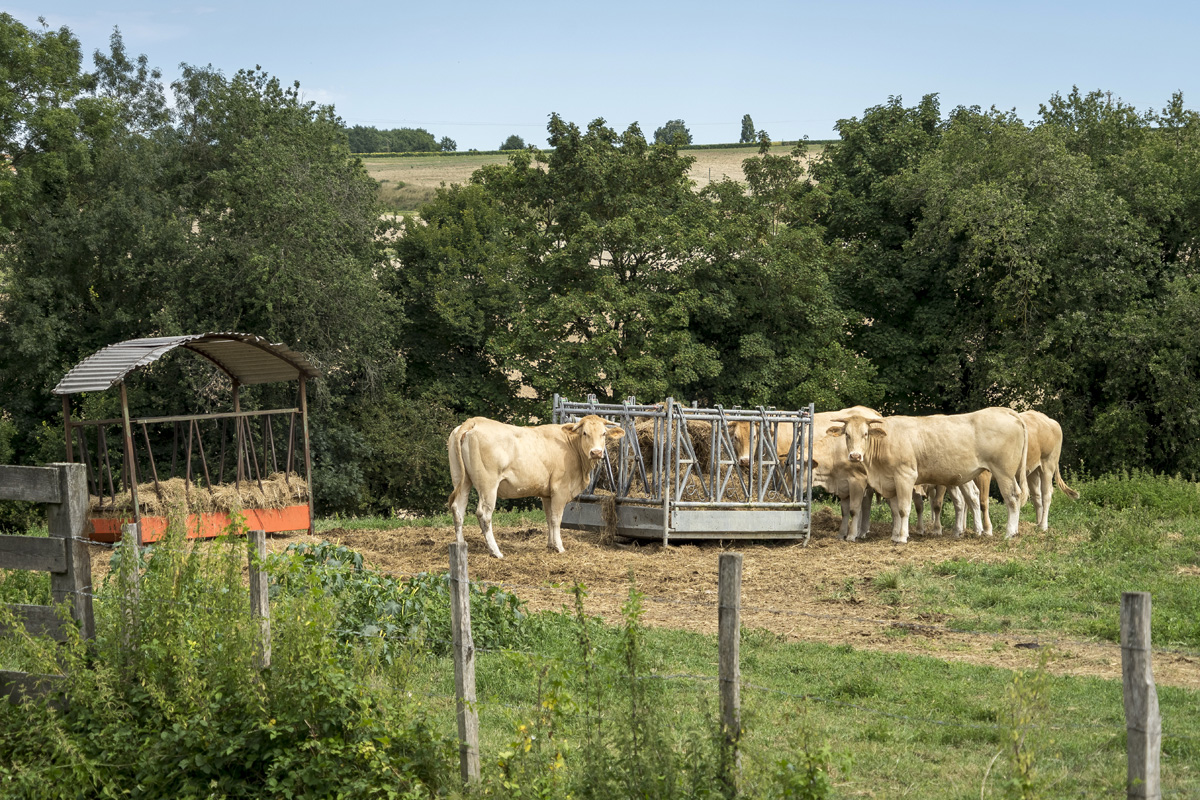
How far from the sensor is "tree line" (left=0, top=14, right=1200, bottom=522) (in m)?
28.6

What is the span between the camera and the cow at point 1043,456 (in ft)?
53.8

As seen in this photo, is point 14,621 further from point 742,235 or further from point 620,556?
point 742,235

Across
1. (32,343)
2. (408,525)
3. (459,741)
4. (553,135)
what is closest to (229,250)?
(32,343)

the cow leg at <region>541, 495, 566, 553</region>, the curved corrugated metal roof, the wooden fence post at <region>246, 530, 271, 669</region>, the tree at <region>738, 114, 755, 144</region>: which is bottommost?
the cow leg at <region>541, 495, 566, 553</region>

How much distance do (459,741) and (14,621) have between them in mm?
3187

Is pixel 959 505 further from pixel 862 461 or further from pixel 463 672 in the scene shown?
pixel 463 672

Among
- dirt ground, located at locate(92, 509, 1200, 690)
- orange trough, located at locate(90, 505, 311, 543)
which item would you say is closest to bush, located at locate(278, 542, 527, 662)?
dirt ground, located at locate(92, 509, 1200, 690)

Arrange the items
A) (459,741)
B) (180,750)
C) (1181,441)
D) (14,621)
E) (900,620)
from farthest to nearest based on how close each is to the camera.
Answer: (1181,441)
(900,620)
(14,621)
(180,750)
(459,741)

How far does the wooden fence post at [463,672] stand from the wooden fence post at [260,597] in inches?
56.2

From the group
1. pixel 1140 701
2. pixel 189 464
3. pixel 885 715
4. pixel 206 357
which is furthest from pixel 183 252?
pixel 1140 701

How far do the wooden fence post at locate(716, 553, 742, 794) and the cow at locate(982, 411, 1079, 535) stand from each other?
12.2 meters

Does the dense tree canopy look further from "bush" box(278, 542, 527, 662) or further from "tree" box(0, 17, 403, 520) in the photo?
"bush" box(278, 542, 527, 662)

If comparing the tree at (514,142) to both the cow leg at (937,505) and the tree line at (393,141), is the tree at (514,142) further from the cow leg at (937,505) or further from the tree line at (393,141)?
the cow leg at (937,505)

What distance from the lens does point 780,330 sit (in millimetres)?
31844
